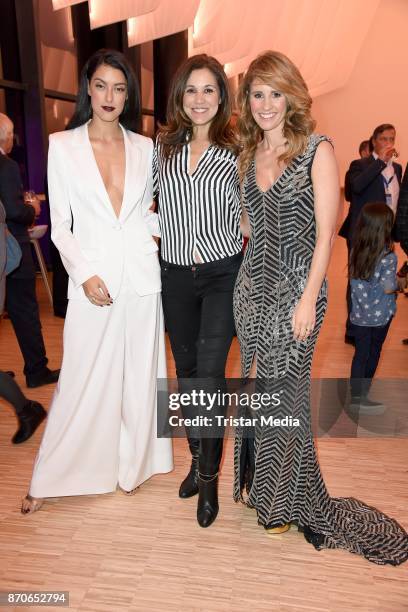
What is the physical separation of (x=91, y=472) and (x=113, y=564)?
49cm

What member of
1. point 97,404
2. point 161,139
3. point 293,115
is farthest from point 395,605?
point 161,139

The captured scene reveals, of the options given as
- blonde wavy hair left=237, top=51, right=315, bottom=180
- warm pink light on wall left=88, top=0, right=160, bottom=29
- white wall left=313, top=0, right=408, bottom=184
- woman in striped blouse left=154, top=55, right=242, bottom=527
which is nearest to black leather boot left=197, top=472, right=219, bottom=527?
woman in striped blouse left=154, top=55, right=242, bottom=527

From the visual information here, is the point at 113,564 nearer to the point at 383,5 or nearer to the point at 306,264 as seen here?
the point at 306,264

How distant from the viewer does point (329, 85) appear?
51.1 ft

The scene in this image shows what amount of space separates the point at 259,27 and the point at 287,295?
9988mm

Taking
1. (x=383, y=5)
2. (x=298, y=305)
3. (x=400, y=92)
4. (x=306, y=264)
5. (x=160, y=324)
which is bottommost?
(x=160, y=324)

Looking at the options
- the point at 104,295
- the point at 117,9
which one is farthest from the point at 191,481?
the point at 117,9

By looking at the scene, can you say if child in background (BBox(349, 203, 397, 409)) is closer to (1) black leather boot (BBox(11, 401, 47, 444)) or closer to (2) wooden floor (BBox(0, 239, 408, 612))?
(2) wooden floor (BBox(0, 239, 408, 612))

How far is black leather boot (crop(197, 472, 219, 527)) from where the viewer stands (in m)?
2.37

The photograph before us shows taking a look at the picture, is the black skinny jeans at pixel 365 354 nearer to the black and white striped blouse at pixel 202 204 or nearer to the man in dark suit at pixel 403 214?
the man in dark suit at pixel 403 214

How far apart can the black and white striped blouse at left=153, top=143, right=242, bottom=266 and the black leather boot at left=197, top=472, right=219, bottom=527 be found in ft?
2.89

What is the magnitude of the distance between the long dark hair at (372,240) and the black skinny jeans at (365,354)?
349 mm

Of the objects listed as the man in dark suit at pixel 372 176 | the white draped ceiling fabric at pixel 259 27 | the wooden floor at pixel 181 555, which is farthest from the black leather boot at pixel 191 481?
the white draped ceiling fabric at pixel 259 27

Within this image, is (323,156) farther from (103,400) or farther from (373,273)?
(373,273)
